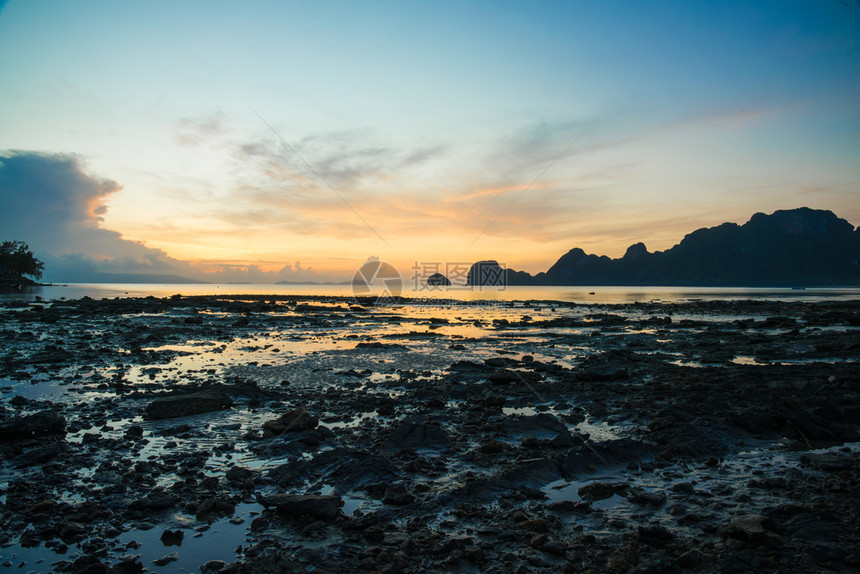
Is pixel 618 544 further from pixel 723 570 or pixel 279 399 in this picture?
pixel 279 399

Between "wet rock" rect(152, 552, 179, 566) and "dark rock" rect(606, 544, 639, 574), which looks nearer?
"dark rock" rect(606, 544, 639, 574)

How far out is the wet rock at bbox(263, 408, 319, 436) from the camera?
10.5m

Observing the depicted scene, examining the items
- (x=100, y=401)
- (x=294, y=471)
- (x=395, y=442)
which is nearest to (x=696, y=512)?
(x=395, y=442)

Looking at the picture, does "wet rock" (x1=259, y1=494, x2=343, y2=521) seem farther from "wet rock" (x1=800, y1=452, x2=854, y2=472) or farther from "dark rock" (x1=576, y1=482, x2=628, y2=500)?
"wet rock" (x1=800, y1=452, x2=854, y2=472)

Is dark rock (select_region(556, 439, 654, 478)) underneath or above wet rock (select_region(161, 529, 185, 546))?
underneath

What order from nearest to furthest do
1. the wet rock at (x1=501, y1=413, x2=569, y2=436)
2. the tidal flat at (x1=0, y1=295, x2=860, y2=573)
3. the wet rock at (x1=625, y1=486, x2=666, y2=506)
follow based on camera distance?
the tidal flat at (x1=0, y1=295, x2=860, y2=573), the wet rock at (x1=625, y1=486, x2=666, y2=506), the wet rock at (x1=501, y1=413, x2=569, y2=436)

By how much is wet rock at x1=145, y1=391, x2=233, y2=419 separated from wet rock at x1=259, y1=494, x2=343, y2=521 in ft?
22.4

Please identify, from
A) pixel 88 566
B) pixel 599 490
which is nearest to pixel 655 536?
pixel 599 490

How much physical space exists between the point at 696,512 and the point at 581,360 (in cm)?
1598

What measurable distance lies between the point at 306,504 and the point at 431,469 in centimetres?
276

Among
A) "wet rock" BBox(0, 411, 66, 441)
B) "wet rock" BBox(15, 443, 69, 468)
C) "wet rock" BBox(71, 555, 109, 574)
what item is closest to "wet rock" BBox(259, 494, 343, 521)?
"wet rock" BBox(71, 555, 109, 574)

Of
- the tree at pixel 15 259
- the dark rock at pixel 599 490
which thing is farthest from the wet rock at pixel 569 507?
the tree at pixel 15 259

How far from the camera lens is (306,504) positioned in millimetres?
6523

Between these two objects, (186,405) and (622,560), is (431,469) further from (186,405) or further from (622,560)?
(186,405)
